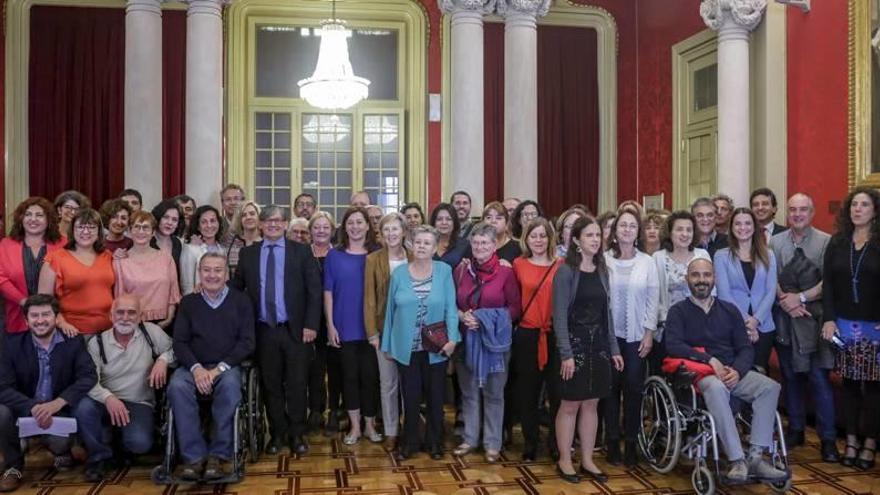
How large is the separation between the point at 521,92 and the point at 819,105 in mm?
2651

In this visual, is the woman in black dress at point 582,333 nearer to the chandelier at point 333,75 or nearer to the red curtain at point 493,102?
the chandelier at point 333,75

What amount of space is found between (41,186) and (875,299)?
863 cm

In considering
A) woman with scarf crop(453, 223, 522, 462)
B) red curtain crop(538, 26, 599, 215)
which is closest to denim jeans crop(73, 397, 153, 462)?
woman with scarf crop(453, 223, 522, 462)

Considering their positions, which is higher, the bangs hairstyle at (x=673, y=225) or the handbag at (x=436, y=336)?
the bangs hairstyle at (x=673, y=225)

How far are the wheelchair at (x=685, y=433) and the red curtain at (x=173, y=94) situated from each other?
22.8ft

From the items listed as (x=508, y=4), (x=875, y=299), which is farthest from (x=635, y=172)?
(x=875, y=299)

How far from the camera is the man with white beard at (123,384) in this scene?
4352 millimetres

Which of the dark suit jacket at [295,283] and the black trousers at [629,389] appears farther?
the dark suit jacket at [295,283]

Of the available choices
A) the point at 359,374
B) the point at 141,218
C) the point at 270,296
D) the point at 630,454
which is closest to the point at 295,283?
the point at 270,296

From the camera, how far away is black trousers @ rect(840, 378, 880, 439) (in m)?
4.61

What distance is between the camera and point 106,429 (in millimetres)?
4457

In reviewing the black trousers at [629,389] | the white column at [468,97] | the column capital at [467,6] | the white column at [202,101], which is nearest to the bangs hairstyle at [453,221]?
the black trousers at [629,389]

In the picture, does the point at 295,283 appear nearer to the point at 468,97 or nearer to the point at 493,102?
the point at 468,97

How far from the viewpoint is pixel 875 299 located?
456 cm
